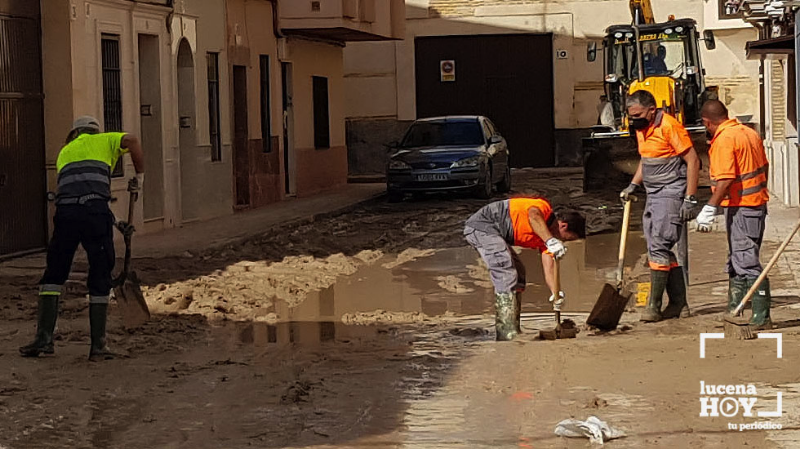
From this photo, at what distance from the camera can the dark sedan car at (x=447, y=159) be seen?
87.4 ft

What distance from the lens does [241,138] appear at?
1002 inches

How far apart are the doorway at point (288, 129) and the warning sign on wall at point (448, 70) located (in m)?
10.8

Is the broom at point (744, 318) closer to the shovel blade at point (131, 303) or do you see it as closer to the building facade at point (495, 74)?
the shovel blade at point (131, 303)

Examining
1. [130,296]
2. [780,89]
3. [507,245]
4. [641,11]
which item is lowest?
[130,296]

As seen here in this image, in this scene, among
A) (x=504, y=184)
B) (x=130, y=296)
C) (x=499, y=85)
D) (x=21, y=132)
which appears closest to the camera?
(x=130, y=296)

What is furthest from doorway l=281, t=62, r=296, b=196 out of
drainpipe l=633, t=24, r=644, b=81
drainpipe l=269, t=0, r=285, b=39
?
drainpipe l=633, t=24, r=644, b=81

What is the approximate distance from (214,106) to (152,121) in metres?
3.10

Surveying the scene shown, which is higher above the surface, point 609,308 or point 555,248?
point 555,248

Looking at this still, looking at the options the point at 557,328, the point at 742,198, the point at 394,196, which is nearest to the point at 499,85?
the point at 394,196

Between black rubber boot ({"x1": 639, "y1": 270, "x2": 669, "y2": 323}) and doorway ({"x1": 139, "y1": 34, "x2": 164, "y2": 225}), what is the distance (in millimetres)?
10888

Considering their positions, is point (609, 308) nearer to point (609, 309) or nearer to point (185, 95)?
point (609, 309)


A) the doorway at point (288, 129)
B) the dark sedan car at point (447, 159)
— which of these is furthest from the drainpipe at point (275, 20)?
the dark sedan car at point (447, 159)

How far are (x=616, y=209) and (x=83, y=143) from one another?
13.8 meters

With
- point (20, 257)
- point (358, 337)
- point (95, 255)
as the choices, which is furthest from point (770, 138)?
point (95, 255)
